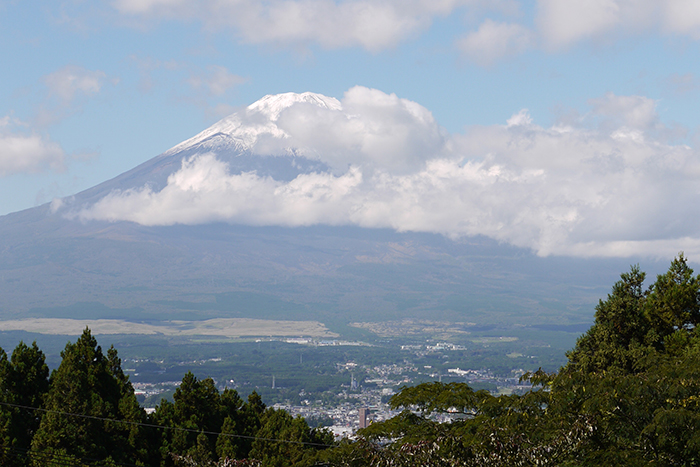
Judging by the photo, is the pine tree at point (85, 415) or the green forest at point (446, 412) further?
the pine tree at point (85, 415)

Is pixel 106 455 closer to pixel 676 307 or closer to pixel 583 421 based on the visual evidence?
pixel 583 421

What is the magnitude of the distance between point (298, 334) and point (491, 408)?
166 m

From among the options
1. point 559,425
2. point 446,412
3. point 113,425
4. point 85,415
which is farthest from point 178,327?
point 559,425

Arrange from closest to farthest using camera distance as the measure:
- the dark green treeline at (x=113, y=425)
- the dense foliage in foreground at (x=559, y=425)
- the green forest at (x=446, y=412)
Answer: the dense foliage in foreground at (x=559, y=425) < the green forest at (x=446, y=412) < the dark green treeline at (x=113, y=425)

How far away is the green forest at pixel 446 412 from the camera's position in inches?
462

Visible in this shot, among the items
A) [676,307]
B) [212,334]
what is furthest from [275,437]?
[212,334]

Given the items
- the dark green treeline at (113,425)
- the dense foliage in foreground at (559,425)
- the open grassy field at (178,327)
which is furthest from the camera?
the open grassy field at (178,327)

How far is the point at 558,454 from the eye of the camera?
40.6 ft

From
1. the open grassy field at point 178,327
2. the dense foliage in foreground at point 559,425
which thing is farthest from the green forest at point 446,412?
the open grassy field at point 178,327

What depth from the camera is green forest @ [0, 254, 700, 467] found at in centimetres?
1174

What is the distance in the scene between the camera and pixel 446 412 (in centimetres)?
1470

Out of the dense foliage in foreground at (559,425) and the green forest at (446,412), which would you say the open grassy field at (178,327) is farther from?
the dense foliage in foreground at (559,425)

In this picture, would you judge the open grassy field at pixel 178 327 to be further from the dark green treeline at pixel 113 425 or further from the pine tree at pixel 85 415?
the pine tree at pixel 85 415

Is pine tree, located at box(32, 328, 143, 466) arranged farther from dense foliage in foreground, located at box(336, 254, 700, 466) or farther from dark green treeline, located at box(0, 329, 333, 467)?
dense foliage in foreground, located at box(336, 254, 700, 466)
